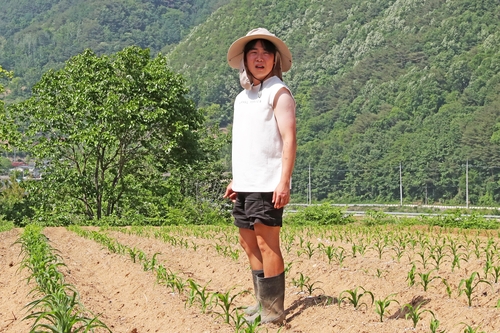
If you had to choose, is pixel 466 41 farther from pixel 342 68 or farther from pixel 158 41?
pixel 158 41

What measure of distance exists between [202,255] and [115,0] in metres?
192

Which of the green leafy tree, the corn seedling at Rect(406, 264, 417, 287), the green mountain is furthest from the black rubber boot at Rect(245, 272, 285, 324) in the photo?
the green mountain

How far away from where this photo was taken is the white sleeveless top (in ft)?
16.4

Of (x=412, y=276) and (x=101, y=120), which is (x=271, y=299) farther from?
(x=101, y=120)

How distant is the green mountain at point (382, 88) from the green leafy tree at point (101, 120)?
32.7 m

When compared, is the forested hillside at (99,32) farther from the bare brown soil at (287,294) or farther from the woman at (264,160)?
the woman at (264,160)

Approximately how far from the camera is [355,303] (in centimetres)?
500

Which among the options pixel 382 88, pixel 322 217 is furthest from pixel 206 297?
pixel 382 88

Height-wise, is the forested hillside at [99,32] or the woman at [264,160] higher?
the forested hillside at [99,32]

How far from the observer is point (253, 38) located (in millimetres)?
5172

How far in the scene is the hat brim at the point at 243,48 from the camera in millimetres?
5129

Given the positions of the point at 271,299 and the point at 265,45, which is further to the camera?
the point at 265,45

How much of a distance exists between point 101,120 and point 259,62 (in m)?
19.4

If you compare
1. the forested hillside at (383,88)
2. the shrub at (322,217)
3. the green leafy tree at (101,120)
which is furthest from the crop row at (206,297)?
the forested hillside at (383,88)
